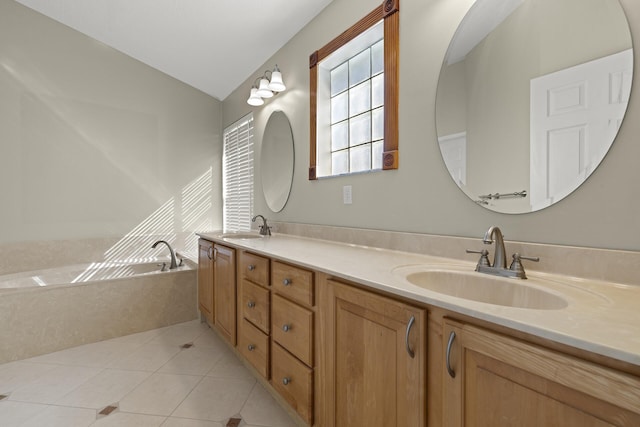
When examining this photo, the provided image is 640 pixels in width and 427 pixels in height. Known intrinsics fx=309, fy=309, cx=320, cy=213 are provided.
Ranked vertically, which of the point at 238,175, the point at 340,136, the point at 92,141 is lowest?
the point at 238,175

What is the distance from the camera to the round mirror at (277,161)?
2.60 meters

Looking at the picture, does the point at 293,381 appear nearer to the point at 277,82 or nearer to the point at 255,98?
the point at 277,82

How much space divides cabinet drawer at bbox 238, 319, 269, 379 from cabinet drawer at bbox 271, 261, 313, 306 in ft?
1.15

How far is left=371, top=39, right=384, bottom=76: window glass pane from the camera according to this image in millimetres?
1863

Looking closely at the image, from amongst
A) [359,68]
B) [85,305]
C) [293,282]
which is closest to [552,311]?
[293,282]

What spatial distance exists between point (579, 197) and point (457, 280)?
0.47 metres

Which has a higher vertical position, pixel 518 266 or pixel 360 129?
pixel 360 129

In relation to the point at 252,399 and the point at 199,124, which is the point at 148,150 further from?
the point at 252,399

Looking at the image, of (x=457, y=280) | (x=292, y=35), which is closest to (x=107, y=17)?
(x=292, y=35)

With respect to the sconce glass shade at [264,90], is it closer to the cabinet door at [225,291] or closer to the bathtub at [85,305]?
the cabinet door at [225,291]

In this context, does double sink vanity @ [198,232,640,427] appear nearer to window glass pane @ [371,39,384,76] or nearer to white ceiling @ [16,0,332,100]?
window glass pane @ [371,39,384,76]

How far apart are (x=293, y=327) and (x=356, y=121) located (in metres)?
1.36

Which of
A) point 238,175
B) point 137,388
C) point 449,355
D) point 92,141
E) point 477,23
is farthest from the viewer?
point 238,175

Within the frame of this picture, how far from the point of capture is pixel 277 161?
9.04ft
